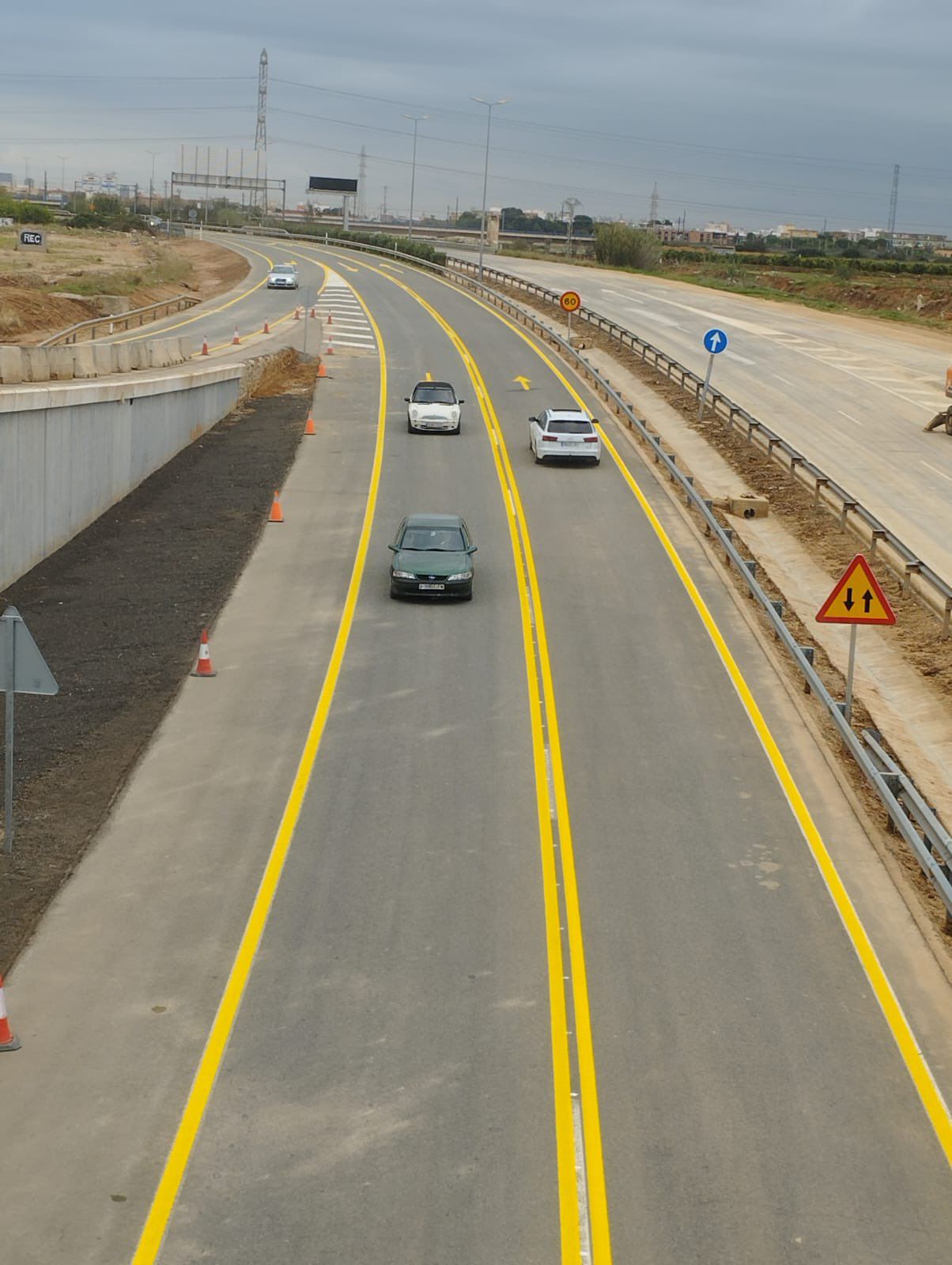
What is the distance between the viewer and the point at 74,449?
2681 centimetres

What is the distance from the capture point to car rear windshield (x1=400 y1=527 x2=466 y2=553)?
82.7ft

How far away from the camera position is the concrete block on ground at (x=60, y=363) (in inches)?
1236

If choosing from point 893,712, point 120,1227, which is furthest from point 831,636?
point 120,1227

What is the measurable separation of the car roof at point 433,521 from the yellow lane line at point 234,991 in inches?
132

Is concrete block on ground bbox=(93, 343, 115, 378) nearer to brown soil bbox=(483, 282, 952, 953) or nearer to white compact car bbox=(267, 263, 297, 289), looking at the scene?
brown soil bbox=(483, 282, 952, 953)

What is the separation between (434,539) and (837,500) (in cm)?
1135

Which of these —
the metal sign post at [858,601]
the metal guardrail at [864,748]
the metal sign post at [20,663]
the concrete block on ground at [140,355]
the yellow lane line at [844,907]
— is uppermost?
the concrete block on ground at [140,355]

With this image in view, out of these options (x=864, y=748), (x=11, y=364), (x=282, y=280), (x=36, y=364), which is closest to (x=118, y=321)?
(x=282, y=280)

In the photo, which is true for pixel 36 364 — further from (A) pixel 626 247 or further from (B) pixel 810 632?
(A) pixel 626 247

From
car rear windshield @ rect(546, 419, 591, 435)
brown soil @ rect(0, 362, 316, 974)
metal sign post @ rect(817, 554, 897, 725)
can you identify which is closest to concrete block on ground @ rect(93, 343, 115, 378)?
brown soil @ rect(0, 362, 316, 974)

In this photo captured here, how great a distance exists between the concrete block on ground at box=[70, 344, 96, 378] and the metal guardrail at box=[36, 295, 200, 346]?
10554 millimetres

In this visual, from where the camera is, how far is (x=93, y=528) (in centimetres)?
2817

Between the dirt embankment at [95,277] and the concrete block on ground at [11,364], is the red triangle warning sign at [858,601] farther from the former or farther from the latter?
the dirt embankment at [95,277]

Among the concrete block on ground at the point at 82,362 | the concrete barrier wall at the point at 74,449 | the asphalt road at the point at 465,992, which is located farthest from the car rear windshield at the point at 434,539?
the concrete block on ground at the point at 82,362
